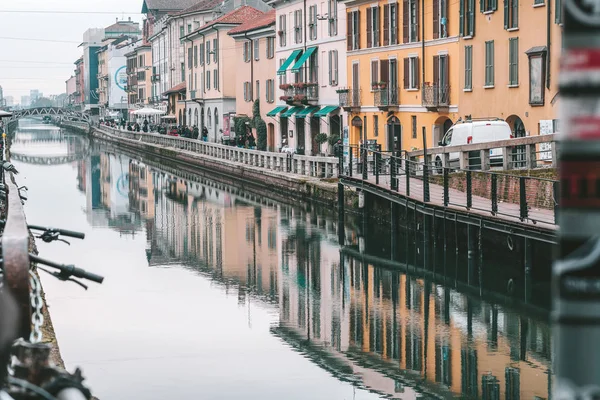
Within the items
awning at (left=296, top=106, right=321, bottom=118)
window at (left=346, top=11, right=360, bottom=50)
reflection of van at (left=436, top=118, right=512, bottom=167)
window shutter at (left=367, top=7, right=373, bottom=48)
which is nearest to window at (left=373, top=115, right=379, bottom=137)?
window shutter at (left=367, top=7, right=373, bottom=48)

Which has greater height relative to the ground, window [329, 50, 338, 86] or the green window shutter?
the green window shutter

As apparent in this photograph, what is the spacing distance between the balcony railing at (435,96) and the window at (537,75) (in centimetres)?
599

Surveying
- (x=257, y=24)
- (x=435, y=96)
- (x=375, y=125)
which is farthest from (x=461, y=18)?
(x=257, y=24)

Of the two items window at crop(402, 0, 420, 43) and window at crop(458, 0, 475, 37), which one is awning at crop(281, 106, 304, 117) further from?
window at crop(458, 0, 475, 37)

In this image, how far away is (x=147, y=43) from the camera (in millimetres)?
115062

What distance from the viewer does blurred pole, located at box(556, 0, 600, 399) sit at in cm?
199

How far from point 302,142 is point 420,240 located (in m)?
27.7

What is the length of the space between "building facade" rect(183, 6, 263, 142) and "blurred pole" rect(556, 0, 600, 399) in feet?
222

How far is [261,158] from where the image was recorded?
4850 centimetres

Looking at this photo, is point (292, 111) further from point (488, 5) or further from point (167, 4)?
point (167, 4)

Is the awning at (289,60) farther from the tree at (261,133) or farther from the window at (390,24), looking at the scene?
the window at (390,24)

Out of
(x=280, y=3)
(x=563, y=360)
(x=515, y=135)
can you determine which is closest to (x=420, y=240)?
(x=515, y=135)

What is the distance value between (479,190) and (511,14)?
11.5 meters

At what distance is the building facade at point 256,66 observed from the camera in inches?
2400
